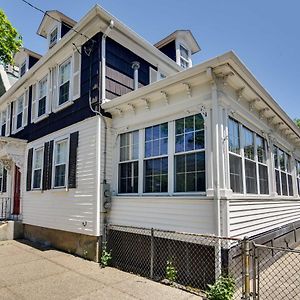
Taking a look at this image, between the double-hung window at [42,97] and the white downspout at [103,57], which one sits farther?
the double-hung window at [42,97]

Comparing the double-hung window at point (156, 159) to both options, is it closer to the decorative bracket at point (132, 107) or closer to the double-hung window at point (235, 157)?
the decorative bracket at point (132, 107)

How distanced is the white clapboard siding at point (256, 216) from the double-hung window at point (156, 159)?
63.5 inches

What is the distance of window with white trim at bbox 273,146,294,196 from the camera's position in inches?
337

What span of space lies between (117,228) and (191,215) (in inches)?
90.0

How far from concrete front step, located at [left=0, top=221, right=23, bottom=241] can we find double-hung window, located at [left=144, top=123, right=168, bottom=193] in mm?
6573

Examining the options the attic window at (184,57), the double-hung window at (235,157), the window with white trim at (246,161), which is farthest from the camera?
the attic window at (184,57)

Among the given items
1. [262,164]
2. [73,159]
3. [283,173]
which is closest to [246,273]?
[262,164]

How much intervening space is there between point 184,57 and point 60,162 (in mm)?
7388

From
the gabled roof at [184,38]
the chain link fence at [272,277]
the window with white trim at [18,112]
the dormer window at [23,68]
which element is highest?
the gabled roof at [184,38]

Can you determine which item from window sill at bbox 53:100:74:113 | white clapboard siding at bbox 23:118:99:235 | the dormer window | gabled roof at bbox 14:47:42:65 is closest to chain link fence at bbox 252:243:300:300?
white clapboard siding at bbox 23:118:99:235

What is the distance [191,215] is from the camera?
518 cm

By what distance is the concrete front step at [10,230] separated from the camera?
9.82 meters

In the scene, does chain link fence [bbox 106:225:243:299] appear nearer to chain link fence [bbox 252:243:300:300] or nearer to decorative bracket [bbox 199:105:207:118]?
chain link fence [bbox 252:243:300:300]

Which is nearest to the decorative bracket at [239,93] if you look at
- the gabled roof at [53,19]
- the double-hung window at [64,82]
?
the double-hung window at [64,82]
